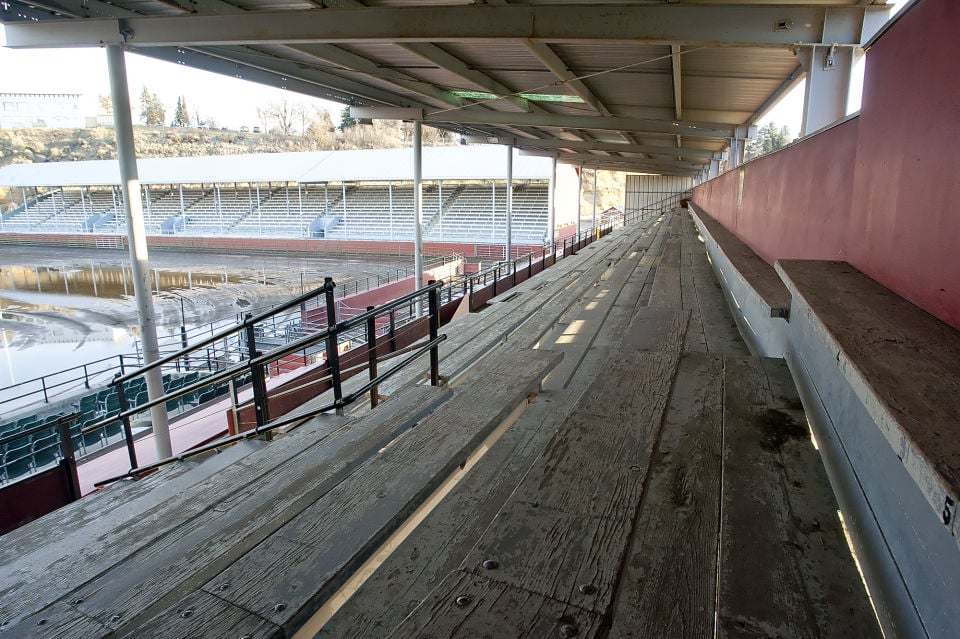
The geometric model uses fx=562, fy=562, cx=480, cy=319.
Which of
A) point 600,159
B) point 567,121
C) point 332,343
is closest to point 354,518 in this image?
point 332,343

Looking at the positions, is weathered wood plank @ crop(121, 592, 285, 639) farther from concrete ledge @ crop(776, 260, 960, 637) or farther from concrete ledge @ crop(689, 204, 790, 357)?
concrete ledge @ crop(689, 204, 790, 357)

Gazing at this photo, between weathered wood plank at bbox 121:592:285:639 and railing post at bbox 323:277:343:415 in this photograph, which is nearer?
weathered wood plank at bbox 121:592:285:639

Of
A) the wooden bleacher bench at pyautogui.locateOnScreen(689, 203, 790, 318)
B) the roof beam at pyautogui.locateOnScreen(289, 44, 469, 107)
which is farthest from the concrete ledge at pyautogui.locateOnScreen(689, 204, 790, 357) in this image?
the roof beam at pyautogui.locateOnScreen(289, 44, 469, 107)

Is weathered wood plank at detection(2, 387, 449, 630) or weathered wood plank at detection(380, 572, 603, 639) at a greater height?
weathered wood plank at detection(380, 572, 603, 639)

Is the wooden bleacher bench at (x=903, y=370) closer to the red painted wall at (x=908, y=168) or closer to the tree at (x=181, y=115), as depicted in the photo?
the red painted wall at (x=908, y=168)

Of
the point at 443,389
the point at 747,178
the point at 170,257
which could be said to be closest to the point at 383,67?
the point at 747,178

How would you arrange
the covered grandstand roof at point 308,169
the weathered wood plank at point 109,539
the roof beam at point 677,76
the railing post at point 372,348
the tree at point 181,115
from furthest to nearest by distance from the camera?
the tree at point 181,115 → the covered grandstand roof at point 308,169 → the roof beam at point 677,76 → the railing post at point 372,348 → the weathered wood plank at point 109,539

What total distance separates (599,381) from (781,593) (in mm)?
1547

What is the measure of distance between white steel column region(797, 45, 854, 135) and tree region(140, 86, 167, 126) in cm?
13027

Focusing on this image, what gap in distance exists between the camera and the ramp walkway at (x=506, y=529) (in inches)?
49.7

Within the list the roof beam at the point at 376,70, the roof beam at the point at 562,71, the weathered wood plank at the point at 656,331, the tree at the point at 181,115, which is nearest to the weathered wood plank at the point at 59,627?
the weathered wood plank at the point at 656,331

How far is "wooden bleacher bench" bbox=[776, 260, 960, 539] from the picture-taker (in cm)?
88

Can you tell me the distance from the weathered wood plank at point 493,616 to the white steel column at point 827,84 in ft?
19.1

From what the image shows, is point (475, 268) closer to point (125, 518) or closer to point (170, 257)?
point (170, 257)
